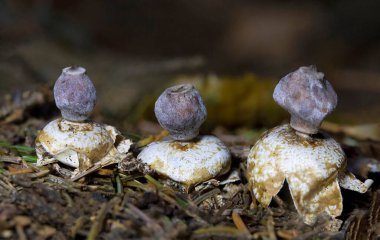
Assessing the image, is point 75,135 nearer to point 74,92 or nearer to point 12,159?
point 74,92

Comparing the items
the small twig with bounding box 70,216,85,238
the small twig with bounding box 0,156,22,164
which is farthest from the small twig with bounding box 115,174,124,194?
the small twig with bounding box 0,156,22,164

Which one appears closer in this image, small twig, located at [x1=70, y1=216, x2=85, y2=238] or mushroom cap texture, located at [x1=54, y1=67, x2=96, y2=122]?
small twig, located at [x1=70, y1=216, x2=85, y2=238]

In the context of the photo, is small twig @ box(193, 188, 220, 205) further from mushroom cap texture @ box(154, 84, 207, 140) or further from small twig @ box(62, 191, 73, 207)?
small twig @ box(62, 191, 73, 207)

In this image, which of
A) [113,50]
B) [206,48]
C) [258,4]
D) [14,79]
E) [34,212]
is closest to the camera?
[34,212]

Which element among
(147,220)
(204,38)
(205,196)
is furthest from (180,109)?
(204,38)

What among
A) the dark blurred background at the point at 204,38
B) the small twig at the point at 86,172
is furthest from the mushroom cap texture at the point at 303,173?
the dark blurred background at the point at 204,38

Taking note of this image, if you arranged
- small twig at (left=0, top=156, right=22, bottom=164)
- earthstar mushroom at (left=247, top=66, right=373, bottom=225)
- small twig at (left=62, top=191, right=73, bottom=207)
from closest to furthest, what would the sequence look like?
small twig at (left=62, top=191, right=73, bottom=207), earthstar mushroom at (left=247, top=66, right=373, bottom=225), small twig at (left=0, top=156, right=22, bottom=164)

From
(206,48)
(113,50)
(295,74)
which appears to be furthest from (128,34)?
(295,74)

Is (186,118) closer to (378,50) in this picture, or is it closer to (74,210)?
(74,210)
